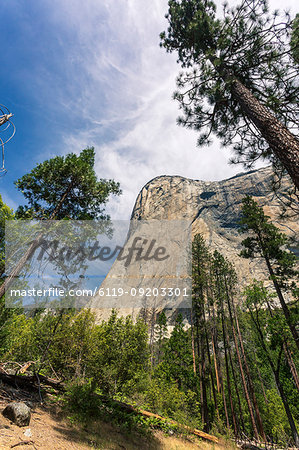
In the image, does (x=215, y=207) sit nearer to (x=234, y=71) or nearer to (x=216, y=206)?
(x=216, y=206)

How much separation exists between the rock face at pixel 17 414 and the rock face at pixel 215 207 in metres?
60.7

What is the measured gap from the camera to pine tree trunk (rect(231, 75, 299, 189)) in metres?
3.17

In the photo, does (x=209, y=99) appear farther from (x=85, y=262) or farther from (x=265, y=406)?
(x=265, y=406)

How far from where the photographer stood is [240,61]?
576 centimetres

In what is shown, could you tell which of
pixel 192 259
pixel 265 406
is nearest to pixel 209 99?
pixel 192 259

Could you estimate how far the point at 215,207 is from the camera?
260 ft

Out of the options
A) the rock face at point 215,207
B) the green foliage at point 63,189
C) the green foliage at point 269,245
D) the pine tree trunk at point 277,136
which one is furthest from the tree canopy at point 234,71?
the rock face at point 215,207

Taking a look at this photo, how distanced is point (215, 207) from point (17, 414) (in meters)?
81.5

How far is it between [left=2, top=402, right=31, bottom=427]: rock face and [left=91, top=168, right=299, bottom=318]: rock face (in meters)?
60.7

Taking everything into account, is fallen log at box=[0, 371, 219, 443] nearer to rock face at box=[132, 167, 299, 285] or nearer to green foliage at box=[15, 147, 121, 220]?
green foliage at box=[15, 147, 121, 220]

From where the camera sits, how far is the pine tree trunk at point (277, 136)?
3.17 meters

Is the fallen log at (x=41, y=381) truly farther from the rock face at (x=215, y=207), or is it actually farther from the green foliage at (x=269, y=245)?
the rock face at (x=215, y=207)

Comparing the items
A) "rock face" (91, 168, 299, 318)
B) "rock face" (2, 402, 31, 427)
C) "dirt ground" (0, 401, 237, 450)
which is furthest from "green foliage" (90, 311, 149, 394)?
"rock face" (91, 168, 299, 318)

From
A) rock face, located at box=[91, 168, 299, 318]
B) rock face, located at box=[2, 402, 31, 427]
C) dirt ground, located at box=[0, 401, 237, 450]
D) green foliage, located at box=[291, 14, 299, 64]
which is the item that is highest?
rock face, located at box=[91, 168, 299, 318]
